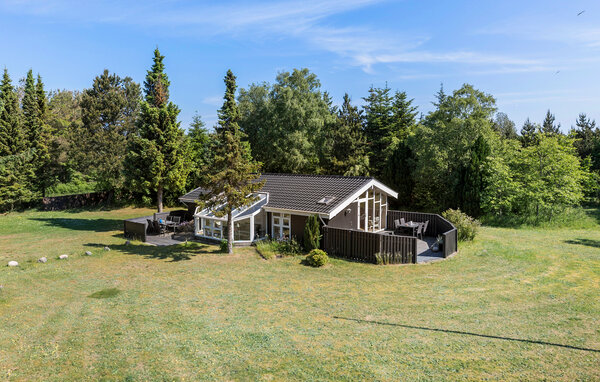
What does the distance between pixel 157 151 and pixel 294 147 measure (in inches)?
700

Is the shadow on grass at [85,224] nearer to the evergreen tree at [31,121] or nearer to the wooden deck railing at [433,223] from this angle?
the evergreen tree at [31,121]

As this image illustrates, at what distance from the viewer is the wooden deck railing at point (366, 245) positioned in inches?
607

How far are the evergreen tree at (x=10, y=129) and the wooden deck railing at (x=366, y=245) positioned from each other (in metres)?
37.3

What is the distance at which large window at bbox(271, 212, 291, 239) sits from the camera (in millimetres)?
19141

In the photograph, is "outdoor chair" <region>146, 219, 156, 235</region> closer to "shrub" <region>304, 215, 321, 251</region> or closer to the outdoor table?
"shrub" <region>304, 215, 321, 251</region>

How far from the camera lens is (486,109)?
3073cm

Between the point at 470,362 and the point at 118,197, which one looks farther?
the point at 118,197

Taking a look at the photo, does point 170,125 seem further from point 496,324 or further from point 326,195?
point 496,324

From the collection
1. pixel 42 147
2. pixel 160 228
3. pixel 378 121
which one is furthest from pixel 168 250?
pixel 378 121

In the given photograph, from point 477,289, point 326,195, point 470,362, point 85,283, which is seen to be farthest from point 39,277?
point 477,289

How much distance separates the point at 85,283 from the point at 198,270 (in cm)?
405

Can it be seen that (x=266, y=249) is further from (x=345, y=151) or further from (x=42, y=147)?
(x=42, y=147)

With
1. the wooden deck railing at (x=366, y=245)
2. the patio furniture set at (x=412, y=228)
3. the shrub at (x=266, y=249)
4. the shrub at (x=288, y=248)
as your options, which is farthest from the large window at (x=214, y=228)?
the patio furniture set at (x=412, y=228)

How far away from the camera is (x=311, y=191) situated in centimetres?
2003
